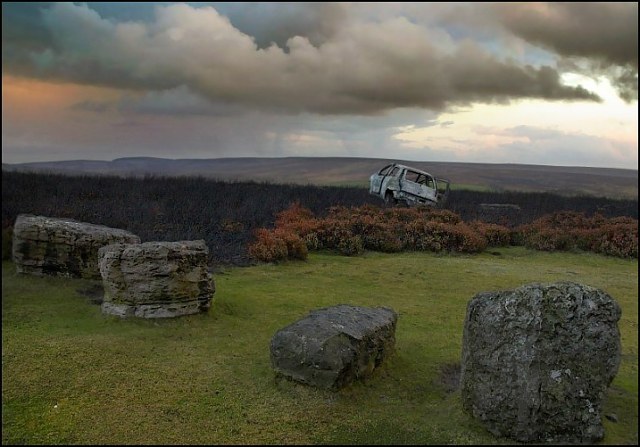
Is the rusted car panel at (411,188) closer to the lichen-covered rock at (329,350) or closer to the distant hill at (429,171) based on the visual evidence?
the distant hill at (429,171)

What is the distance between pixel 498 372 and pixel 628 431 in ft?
4.37

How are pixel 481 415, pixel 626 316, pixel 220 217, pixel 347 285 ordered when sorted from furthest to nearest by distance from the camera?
1. pixel 220 217
2. pixel 347 285
3. pixel 626 316
4. pixel 481 415

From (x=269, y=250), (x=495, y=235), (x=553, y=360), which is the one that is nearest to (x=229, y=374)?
(x=553, y=360)

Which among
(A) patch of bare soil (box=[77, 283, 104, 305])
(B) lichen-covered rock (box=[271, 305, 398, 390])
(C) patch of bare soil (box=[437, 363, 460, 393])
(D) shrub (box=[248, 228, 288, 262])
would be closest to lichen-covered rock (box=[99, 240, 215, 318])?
(A) patch of bare soil (box=[77, 283, 104, 305])

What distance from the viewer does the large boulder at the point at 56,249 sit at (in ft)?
37.0

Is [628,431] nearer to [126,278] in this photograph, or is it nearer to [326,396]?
[326,396]

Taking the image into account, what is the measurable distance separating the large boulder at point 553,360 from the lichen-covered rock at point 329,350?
186 centimetres

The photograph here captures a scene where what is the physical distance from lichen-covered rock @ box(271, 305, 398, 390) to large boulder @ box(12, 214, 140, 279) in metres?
6.42

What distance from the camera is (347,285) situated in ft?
39.5

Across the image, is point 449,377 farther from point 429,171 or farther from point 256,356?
point 429,171

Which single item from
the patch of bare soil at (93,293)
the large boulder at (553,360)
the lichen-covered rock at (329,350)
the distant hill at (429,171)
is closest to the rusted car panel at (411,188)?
the distant hill at (429,171)

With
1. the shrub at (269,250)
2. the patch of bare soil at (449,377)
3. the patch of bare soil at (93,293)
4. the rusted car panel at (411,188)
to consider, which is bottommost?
the patch of bare soil at (449,377)

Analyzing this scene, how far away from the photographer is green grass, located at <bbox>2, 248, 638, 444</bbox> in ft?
18.1

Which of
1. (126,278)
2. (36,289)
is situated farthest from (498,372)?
(36,289)
